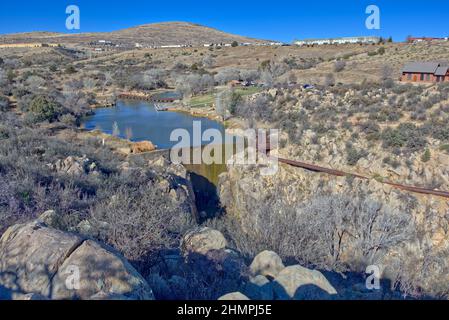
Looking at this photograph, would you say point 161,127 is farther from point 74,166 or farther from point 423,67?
point 423,67

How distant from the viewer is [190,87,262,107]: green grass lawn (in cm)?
3095

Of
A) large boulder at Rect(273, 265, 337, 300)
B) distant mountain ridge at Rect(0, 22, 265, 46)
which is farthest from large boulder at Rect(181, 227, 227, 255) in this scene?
distant mountain ridge at Rect(0, 22, 265, 46)

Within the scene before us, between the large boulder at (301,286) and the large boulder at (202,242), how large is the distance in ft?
5.41

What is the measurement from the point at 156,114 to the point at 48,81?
17.2 meters

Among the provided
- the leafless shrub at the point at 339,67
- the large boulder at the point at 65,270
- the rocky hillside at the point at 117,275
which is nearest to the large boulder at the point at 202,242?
the rocky hillside at the point at 117,275

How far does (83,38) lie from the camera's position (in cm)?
10350

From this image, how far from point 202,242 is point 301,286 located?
2103 millimetres

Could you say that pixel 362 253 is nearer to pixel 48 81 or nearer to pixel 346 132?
pixel 346 132

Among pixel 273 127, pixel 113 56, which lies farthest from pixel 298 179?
pixel 113 56

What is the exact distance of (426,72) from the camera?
25109 mm

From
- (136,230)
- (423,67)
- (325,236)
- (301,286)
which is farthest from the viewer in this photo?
(423,67)

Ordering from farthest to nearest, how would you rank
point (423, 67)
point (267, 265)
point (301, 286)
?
point (423, 67), point (267, 265), point (301, 286)

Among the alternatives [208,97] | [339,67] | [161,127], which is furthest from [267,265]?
[339,67]

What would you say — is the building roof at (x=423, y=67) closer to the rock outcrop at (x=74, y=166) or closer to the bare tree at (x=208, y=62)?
the rock outcrop at (x=74, y=166)
